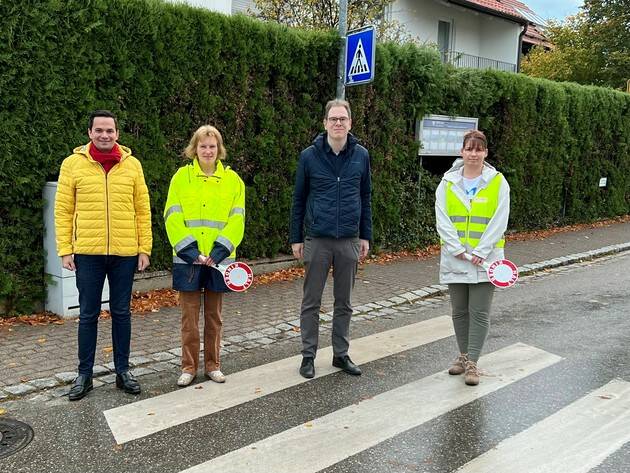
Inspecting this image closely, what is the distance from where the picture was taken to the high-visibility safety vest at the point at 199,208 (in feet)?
15.8

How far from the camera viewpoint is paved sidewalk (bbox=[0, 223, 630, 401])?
5219 mm

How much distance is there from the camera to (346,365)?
543 cm

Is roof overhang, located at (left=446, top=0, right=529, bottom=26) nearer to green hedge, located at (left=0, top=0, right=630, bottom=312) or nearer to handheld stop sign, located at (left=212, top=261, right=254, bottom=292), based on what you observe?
green hedge, located at (left=0, top=0, right=630, bottom=312)

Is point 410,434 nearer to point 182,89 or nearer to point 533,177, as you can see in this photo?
point 182,89

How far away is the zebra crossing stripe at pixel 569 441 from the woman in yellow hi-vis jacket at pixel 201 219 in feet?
7.83

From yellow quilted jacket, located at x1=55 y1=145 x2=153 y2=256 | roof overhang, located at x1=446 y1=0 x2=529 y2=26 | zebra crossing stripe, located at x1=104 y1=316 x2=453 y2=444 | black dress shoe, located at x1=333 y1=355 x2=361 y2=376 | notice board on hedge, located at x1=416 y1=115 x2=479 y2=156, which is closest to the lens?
zebra crossing stripe, located at x1=104 y1=316 x2=453 y2=444

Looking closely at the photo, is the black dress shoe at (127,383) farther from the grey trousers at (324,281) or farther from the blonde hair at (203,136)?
the blonde hair at (203,136)

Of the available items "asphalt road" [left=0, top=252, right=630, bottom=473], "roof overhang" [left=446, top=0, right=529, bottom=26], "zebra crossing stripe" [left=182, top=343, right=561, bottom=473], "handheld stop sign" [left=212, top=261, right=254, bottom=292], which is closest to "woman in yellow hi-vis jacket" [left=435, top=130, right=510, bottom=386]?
"zebra crossing stripe" [left=182, top=343, right=561, bottom=473]

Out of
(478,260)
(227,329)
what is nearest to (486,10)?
(227,329)

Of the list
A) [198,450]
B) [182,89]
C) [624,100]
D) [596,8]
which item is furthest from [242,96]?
[596,8]

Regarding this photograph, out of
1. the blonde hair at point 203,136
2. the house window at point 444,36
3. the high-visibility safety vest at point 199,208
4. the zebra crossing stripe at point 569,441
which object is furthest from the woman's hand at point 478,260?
the house window at point 444,36

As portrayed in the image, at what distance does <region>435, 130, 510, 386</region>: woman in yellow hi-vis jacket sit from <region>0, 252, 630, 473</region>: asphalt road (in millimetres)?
537

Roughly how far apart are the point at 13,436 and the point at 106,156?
80.6 inches

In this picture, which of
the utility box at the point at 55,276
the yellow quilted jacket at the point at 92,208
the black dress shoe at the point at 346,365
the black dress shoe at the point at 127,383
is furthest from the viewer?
the utility box at the point at 55,276
